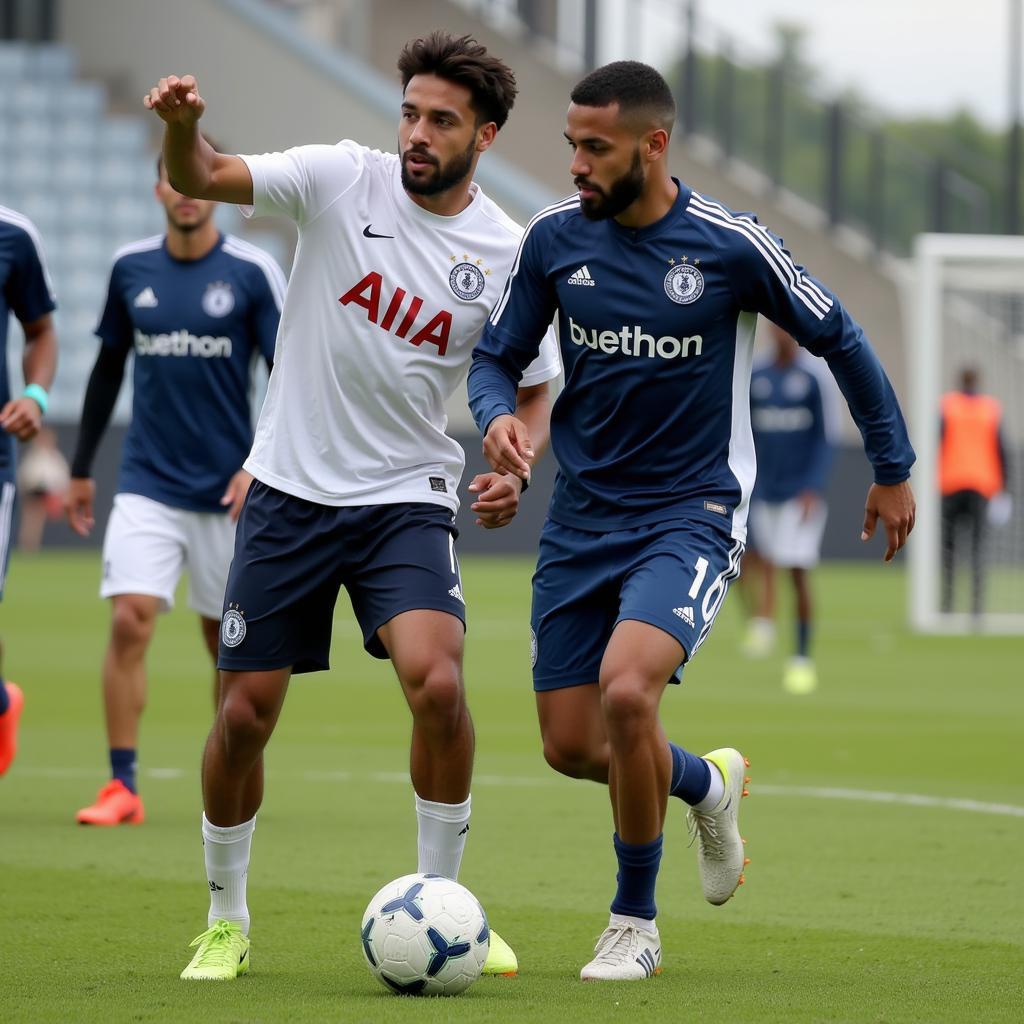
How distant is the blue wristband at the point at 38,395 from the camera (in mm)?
7629

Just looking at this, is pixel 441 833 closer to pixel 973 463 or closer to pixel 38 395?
pixel 38 395

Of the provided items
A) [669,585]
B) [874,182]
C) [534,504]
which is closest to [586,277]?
[669,585]

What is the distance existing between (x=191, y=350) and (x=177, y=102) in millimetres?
3331

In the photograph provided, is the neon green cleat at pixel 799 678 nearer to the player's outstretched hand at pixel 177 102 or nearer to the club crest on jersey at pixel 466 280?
the club crest on jersey at pixel 466 280

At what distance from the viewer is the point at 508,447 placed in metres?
5.24

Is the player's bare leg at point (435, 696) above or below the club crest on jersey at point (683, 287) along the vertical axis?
below

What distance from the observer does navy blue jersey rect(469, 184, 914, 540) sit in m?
5.55

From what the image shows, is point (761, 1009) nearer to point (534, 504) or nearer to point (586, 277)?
point (586, 277)

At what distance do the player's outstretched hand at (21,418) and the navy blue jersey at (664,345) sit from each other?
8.02 ft

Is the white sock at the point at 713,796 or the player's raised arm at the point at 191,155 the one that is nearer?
the player's raised arm at the point at 191,155

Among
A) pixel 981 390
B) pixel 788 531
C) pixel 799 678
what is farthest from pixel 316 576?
pixel 981 390

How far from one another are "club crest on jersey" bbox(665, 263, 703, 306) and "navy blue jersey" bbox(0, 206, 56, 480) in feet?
10.7

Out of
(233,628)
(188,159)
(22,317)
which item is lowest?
(233,628)

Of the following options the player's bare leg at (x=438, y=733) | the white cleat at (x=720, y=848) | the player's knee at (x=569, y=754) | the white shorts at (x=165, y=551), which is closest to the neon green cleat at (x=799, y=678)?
the white shorts at (x=165, y=551)
